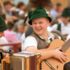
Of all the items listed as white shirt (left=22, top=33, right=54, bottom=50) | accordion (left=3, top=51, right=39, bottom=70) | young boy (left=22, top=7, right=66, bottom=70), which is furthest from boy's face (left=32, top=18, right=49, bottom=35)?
accordion (left=3, top=51, right=39, bottom=70)

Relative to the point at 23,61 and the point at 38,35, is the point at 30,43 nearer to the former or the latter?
the point at 38,35

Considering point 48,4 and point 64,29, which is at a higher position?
point 48,4

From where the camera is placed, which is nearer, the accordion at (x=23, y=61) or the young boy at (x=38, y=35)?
the accordion at (x=23, y=61)

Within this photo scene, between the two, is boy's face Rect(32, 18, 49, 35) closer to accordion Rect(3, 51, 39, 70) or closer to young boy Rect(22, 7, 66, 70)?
young boy Rect(22, 7, 66, 70)

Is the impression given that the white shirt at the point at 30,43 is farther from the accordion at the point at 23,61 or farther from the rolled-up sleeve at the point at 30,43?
the accordion at the point at 23,61

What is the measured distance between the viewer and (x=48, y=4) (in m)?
7.07

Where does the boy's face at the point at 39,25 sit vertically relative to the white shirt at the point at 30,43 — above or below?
above

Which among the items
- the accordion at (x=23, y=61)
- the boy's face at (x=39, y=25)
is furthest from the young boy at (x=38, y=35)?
the accordion at (x=23, y=61)

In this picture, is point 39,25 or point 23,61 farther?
point 39,25

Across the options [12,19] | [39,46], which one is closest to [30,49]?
[39,46]

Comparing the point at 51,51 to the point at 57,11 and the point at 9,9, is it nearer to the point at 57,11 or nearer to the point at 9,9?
the point at 9,9

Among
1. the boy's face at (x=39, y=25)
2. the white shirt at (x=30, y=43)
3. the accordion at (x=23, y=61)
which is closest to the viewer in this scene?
the accordion at (x=23, y=61)

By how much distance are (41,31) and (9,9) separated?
576cm

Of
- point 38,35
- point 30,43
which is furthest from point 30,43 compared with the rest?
point 38,35
